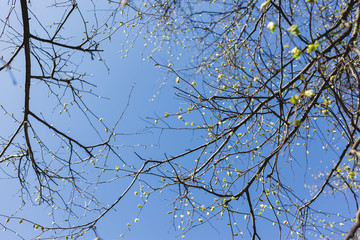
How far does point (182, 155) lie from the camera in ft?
11.3

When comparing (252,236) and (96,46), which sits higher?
(96,46)

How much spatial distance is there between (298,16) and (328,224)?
3107 mm

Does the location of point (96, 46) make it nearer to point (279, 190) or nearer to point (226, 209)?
point (226, 209)

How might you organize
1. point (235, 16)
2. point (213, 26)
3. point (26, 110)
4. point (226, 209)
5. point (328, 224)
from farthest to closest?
point (213, 26) < point (235, 16) < point (328, 224) < point (226, 209) < point (26, 110)

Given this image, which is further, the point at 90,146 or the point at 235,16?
the point at 235,16


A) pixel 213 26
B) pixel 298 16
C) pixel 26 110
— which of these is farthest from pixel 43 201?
pixel 298 16

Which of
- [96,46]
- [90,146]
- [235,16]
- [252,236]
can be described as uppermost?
[235,16]

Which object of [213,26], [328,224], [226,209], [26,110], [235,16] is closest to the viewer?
[26,110]

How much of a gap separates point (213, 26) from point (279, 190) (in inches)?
108

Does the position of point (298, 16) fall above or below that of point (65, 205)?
above

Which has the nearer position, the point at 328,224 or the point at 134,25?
the point at 328,224

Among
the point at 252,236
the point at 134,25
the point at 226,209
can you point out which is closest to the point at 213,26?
the point at 134,25

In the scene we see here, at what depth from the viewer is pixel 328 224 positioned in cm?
356

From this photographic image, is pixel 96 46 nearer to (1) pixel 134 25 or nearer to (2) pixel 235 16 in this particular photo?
(1) pixel 134 25
